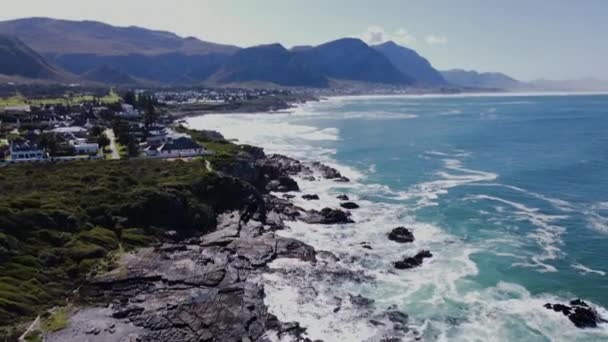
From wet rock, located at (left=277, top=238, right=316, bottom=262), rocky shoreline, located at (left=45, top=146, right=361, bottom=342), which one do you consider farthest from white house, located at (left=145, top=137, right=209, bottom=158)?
wet rock, located at (left=277, top=238, right=316, bottom=262)

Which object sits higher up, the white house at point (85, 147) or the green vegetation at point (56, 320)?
→ the white house at point (85, 147)

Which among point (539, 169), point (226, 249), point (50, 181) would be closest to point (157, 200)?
point (226, 249)

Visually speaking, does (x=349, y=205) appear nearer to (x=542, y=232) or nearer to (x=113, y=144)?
(x=542, y=232)

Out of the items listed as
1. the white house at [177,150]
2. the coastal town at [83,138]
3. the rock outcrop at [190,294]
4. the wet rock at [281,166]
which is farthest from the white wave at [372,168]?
the rock outcrop at [190,294]

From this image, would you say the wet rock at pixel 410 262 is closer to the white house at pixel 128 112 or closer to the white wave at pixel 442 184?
the white wave at pixel 442 184

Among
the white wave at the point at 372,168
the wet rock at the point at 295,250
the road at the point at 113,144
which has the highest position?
the road at the point at 113,144

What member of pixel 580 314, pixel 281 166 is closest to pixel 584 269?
pixel 580 314
